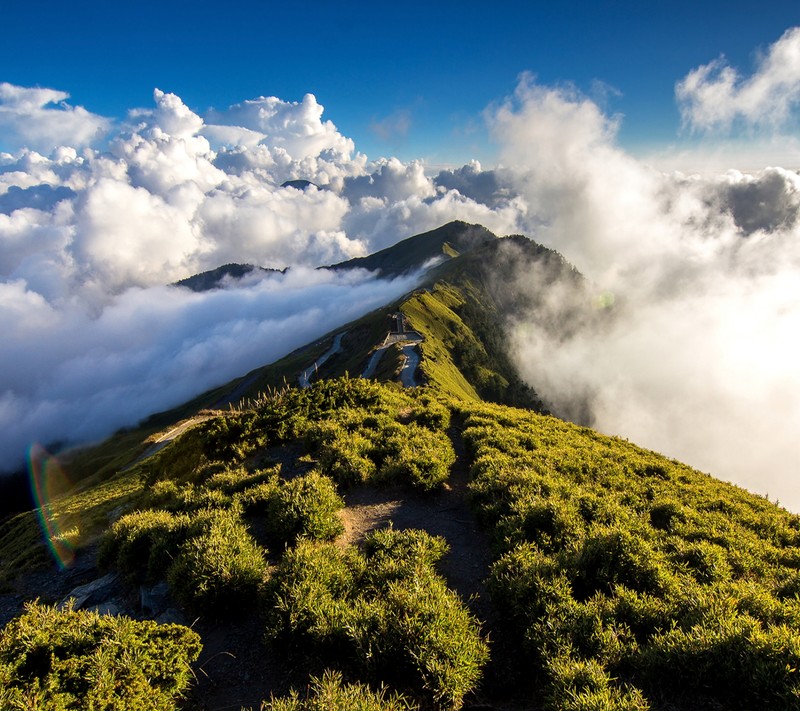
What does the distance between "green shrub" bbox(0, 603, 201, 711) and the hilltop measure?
0.03m

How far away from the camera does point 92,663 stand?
6.39 meters

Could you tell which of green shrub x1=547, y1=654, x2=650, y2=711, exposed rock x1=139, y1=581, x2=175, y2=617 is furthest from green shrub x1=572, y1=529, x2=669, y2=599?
exposed rock x1=139, y1=581, x2=175, y2=617

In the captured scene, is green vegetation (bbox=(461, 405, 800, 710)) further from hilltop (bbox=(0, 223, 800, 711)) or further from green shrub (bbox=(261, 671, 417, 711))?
green shrub (bbox=(261, 671, 417, 711))

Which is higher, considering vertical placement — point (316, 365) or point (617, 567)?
point (316, 365)

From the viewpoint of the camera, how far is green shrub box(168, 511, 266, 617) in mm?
9203

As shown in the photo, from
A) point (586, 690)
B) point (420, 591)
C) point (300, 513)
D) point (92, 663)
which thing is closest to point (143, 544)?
point (300, 513)

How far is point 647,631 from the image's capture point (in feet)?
Answer: 26.7

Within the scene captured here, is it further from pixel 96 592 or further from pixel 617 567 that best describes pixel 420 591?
pixel 96 592

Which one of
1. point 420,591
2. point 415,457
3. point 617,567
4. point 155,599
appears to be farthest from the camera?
point 415,457

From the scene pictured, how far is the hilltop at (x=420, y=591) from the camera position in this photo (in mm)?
6527

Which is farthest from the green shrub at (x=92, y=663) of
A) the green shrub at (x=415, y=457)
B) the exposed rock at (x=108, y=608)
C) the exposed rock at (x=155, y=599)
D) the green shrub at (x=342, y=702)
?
the green shrub at (x=415, y=457)

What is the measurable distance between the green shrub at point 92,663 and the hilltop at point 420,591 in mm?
31

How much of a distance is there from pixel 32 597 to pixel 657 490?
23.7 meters

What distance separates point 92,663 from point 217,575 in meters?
3.06
